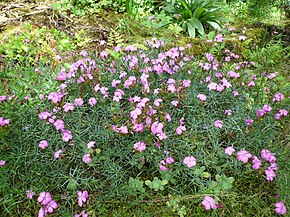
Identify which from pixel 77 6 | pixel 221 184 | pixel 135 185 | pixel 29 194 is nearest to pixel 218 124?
pixel 221 184

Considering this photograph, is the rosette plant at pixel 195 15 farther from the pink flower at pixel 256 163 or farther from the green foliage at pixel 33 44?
the pink flower at pixel 256 163

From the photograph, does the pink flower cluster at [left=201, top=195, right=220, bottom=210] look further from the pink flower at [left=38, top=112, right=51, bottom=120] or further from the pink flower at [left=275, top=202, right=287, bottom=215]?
the pink flower at [left=38, top=112, right=51, bottom=120]

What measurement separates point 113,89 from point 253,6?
3023 millimetres

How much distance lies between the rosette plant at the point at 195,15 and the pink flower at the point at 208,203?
245 centimetres

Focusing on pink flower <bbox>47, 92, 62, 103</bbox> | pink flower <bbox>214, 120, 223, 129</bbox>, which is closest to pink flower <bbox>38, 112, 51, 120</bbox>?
pink flower <bbox>47, 92, 62, 103</bbox>

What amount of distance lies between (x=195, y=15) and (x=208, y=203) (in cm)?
280

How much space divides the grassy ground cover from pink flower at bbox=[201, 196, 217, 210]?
0.01m

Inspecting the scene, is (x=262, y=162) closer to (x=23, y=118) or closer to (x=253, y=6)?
(x=23, y=118)

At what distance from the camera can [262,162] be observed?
1931 millimetres

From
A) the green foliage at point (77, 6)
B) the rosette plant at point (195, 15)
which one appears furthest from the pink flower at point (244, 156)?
the green foliage at point (77, 6)

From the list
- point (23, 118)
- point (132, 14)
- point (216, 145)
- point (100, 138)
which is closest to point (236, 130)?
point (216, 145)

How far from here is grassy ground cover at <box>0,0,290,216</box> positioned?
5.86 ft

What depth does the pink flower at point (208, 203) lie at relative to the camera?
1658mm

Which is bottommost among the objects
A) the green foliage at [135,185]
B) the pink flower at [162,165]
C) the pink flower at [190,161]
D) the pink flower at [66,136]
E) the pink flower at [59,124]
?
the green foliage at [135,185]
